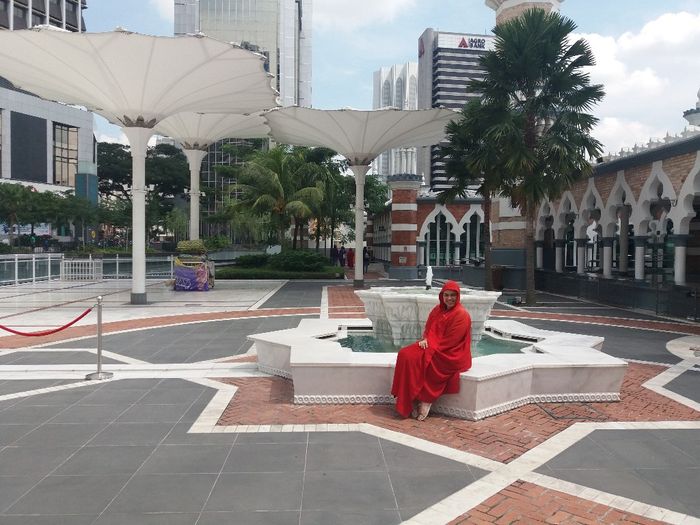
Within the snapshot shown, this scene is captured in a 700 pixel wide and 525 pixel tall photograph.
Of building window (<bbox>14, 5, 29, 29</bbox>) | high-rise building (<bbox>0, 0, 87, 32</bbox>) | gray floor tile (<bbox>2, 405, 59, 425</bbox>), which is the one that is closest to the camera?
gray floor tile (<bbox>2, 405, 59, 425</bbox>)

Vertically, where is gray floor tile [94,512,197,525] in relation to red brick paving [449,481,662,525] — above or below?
below

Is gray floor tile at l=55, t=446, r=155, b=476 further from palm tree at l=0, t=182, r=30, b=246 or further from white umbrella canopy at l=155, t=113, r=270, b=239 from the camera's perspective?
palm tree at l=0, t=182, r=30, b=246

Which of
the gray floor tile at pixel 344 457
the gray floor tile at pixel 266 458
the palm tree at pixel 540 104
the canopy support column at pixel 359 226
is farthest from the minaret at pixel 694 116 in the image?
the gray floor tile at pixel 266 458

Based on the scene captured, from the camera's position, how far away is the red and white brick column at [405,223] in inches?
1165

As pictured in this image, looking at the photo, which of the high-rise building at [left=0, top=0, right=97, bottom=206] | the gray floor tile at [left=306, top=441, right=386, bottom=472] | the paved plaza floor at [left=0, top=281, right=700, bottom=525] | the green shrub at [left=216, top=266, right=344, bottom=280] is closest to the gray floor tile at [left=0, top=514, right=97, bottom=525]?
the paved plaza floor at [left=0, top=281, right=700, bottom=525]

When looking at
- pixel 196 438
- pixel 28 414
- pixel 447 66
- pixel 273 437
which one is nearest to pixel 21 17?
pixel 28 414

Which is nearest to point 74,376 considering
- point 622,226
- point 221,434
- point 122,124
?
point 221,434

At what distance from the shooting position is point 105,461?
194 inches

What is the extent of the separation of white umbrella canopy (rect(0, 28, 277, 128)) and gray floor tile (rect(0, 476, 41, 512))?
Result: 11820 millimetres

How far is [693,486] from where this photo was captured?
448cm

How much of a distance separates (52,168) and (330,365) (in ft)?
210

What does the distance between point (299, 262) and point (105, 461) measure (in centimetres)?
2502

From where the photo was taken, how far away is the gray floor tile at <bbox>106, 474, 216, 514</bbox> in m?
4.03

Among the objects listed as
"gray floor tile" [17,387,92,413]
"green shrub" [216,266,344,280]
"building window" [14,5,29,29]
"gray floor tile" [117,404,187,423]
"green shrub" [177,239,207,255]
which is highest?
"building window" [14,5,29,29]
